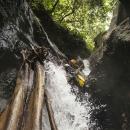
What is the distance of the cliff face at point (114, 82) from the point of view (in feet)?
25.0

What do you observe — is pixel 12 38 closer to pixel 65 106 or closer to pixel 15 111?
pixel 65 106

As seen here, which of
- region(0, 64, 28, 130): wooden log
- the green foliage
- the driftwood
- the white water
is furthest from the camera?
the green foliage

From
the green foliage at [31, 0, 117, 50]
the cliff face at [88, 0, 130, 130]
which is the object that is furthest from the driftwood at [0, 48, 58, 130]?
the green foliage at [31, 0, 117, 50]

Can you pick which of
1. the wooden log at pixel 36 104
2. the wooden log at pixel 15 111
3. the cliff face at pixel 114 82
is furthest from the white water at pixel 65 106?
the wooden log at pixel 15 111

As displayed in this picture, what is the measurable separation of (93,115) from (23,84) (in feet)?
12.6

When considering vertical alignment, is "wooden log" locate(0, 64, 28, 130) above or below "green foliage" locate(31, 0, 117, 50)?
below

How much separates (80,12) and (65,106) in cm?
1425

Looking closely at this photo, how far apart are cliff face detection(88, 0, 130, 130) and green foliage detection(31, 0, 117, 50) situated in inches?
420

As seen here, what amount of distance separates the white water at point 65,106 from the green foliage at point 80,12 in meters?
10.1

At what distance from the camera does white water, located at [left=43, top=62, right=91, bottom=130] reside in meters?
7.31

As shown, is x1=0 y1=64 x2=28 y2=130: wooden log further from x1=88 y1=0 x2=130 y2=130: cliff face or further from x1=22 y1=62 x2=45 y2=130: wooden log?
x1=88 y1=0 x2=130 y2=130: cliff face

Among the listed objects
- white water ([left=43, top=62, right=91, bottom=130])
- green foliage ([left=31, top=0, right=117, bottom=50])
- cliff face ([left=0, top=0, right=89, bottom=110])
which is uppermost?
green foliage ([left=31, top=0, right=117, bottom=50])

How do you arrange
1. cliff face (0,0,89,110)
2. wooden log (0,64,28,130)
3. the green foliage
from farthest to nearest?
the green foliage
cliff face (0,0,89,110)
wooden log (0,64,28,130)

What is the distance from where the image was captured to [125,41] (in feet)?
24.5
